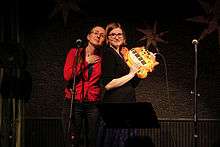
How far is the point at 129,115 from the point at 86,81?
1818 mm

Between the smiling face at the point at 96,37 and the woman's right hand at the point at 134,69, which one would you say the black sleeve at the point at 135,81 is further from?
the smiling face at the point at 96,37

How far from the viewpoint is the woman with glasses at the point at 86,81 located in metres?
6.34

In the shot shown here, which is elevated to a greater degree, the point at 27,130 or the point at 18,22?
the point at 18,22

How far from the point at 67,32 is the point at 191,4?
1.87 meters

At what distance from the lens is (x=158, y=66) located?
6426 millimetres

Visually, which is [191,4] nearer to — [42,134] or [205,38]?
[205,38]

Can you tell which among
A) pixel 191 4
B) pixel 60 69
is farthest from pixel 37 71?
pixel 191 4

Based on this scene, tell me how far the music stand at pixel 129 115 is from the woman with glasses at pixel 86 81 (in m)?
1.43

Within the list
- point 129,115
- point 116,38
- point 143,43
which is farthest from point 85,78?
point 129,115

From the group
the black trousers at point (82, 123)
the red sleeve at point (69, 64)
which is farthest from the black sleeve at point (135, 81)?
the red sleeve at point (69, 64)

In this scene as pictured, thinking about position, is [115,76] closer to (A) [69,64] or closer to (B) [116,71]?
(B) [116,71]

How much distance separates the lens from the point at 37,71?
6586mm

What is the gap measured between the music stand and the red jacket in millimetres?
1612

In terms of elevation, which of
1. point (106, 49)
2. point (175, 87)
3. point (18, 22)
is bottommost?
point (175, 87)
